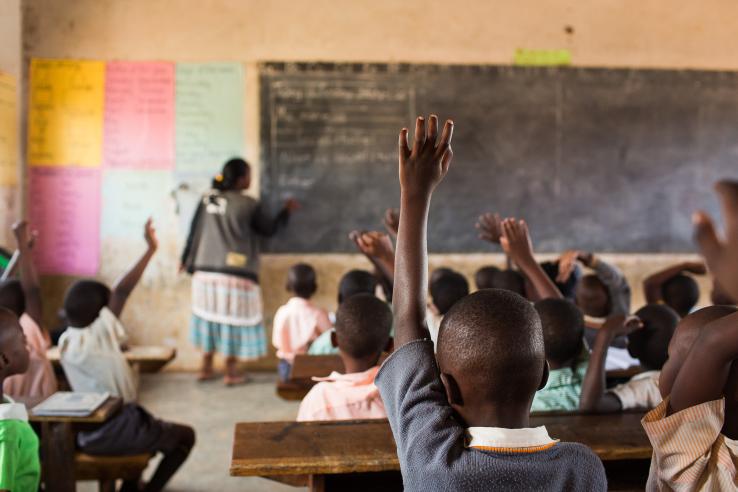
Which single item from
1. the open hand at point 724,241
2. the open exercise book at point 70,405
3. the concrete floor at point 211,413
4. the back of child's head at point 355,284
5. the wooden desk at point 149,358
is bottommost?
the concrete floor at point 211,413

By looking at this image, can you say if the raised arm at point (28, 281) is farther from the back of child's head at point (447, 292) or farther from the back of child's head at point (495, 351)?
the back of child's head at point (495, 351)

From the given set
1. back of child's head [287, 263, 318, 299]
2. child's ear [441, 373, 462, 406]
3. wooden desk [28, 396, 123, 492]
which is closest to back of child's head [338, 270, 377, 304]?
back of child's head [287, 263, 318, 299]

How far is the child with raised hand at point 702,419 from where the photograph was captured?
3.70ft

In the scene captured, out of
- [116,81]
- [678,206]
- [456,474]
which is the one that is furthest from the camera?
[678,206]

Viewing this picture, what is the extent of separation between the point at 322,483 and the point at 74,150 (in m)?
3.95

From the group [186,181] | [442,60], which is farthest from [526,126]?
[186,181]

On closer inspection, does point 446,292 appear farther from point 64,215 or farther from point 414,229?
point 64,215

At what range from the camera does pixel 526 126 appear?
4.99 meters

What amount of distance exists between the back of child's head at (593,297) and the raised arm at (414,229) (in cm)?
198

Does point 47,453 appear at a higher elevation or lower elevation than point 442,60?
lower

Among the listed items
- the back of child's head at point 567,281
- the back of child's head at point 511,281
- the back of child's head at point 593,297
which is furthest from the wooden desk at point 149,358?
the back of child's head at point 593,297

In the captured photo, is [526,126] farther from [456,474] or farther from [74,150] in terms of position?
[456,474]

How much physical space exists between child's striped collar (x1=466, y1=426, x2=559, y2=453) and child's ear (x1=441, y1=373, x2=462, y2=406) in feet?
0.14

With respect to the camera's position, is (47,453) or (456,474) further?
(47,453)
